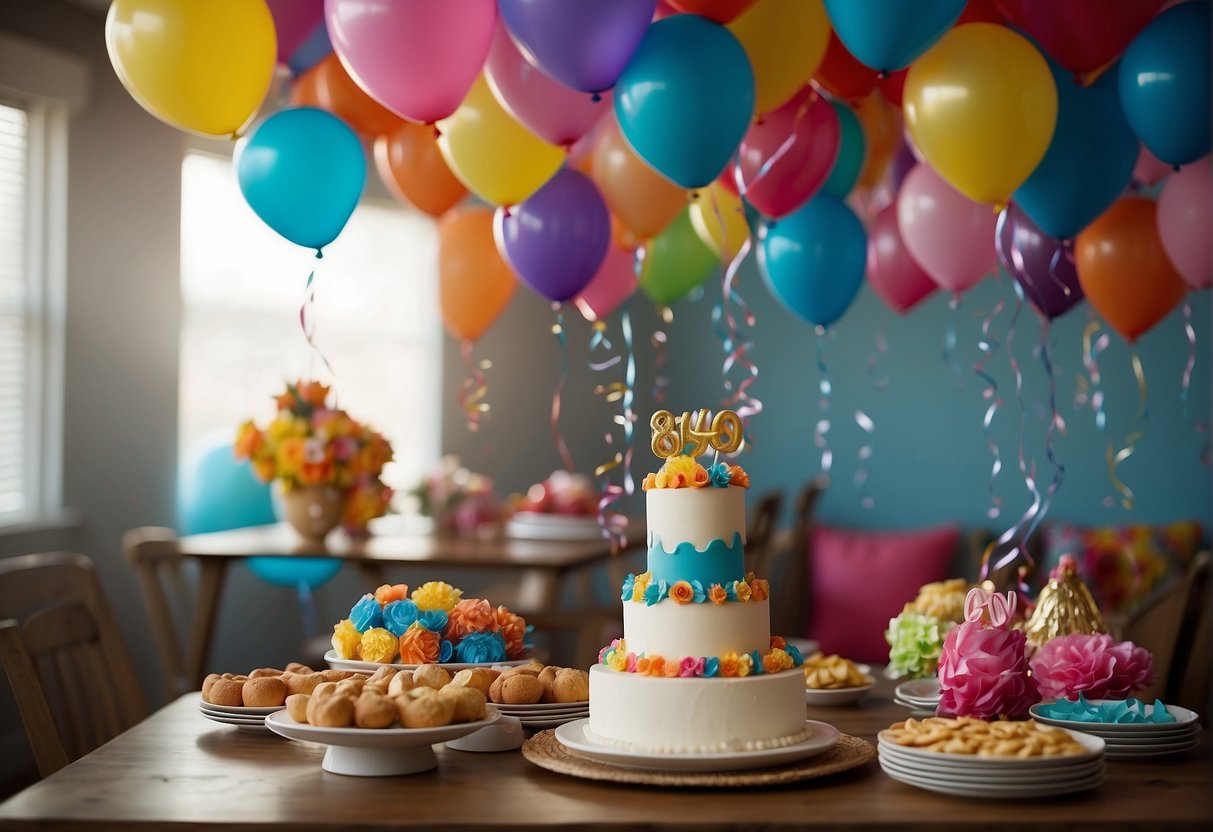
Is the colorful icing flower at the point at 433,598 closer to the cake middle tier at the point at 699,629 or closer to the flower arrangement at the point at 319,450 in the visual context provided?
the cake middle tier at the point at 699,629

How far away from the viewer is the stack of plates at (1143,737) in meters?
1.78

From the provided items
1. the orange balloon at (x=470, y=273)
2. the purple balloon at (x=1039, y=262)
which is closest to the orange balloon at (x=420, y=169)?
the orange balloon at (x=470, y=273)

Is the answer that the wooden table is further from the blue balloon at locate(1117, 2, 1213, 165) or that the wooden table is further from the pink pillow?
the pink pillow

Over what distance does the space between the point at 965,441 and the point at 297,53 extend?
3238mm

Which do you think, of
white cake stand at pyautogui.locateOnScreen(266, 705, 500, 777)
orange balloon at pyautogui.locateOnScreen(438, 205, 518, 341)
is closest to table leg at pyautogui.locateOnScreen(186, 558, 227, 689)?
orange balloon at pyautogui.locateOnScreen(438, 205, 518, 341)

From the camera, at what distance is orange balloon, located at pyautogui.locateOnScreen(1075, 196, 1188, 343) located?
280 centimetres

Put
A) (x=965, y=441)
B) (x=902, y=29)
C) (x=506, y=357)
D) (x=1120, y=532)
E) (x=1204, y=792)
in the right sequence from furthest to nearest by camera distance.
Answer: (x=506, y=357), (x=965, y=441), (x=1120, y=532), (x=902, y=29), (x=1204, y=792)

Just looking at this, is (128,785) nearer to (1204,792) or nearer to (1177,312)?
(1204,792)

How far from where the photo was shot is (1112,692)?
195cm

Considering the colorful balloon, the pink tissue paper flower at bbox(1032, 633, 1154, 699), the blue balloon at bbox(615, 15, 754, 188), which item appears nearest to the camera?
the pink tissue paper flower at bbox(1032, 633, 1154, 699)

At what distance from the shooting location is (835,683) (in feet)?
7.18

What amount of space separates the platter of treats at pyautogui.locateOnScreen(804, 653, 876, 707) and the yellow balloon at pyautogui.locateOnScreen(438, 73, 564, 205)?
1.09 metres

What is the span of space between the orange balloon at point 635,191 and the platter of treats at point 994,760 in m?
1.59

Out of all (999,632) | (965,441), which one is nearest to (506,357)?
(965,441)
